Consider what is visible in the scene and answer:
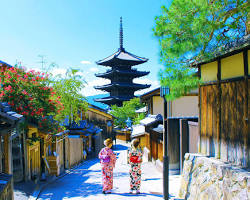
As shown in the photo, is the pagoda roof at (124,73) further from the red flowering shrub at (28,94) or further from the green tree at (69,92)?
the red flowering shrub at (28,94)

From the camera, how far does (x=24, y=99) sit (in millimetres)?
8469

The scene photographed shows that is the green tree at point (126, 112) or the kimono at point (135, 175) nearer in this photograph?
the kimono at point (135, 175)

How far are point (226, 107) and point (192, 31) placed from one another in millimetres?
1673

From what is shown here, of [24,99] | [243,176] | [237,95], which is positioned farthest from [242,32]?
[24,99]

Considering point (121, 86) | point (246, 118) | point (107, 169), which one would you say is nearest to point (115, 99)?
point (121, 86)

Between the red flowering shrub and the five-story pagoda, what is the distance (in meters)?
30.4

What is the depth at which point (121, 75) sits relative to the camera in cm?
4116

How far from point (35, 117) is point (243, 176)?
7082 millimetres

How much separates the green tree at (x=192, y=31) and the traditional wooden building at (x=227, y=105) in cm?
40

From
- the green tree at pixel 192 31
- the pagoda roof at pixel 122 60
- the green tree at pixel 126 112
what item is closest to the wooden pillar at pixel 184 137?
the green tree at pixel 192 31

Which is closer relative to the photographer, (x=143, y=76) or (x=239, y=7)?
(x=239, y=7)

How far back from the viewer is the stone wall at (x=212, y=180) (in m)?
3.97

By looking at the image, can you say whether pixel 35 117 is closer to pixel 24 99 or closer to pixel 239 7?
pixel 24 99

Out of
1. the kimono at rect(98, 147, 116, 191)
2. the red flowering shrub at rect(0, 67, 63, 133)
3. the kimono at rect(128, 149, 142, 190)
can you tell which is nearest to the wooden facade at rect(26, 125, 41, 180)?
the red flowering shrub at rect(0, 67, 63, 133)
